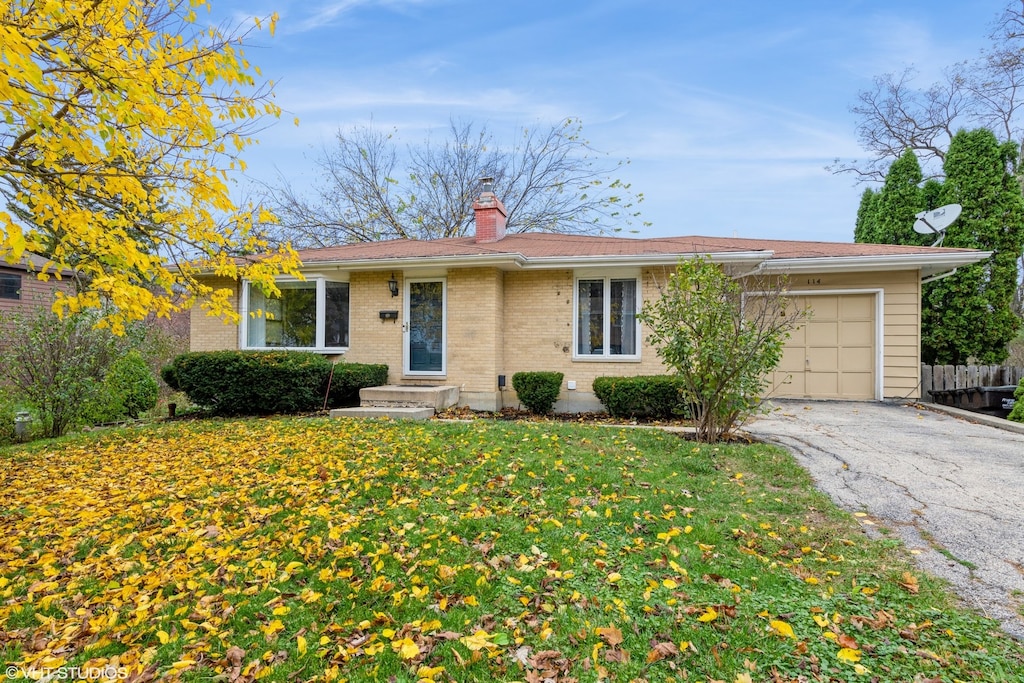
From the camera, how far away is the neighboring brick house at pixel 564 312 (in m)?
9.33

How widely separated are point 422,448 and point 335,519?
6.40 feet

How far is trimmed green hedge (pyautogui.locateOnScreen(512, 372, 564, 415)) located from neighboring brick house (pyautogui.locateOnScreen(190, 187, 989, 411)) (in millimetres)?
536

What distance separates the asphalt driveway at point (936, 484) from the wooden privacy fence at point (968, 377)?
201 cm

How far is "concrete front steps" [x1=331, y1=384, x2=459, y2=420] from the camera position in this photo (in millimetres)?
8352

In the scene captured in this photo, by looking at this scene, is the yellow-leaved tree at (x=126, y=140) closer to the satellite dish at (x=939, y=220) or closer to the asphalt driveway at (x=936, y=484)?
the asphalt driveway at (x=936, y=484)

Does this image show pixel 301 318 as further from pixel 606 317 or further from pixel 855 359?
pixel 855 359

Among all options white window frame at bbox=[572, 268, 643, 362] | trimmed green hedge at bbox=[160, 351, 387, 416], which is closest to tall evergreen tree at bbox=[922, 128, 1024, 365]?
white window frame at bbox=[572, 268, 643, 362]

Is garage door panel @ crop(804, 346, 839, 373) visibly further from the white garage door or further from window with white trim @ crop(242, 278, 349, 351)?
window with white trim @ crop(242, 278, 349, 351)

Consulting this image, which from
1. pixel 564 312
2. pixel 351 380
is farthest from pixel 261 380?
pixel 564 312

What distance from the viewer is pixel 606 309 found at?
953 centimetres

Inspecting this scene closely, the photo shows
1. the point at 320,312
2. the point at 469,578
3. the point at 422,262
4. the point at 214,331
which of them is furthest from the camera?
the point at 214,331

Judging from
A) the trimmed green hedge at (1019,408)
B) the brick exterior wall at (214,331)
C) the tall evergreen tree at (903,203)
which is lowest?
the trimmed green hedge at (1019,408)

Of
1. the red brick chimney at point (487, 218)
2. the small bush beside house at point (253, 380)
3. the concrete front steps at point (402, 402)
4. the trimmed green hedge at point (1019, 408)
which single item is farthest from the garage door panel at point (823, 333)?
the small bush beside house at point (253, 380)

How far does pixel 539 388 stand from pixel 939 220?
931cm
